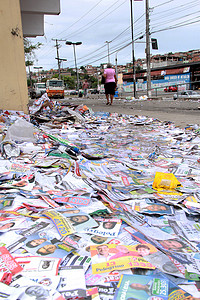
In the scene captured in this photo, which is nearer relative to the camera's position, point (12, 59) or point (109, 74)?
point (12, 59)

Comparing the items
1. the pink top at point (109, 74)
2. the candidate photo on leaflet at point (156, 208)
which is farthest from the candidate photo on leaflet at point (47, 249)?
the pink top at point (109, 74)

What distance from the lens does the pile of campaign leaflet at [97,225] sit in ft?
2.87

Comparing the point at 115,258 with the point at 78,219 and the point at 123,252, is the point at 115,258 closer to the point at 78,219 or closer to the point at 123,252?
the point at 123,252

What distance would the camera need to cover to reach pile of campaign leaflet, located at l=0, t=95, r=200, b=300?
0.88m

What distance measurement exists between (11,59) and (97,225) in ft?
12.5

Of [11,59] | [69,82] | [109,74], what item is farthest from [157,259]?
[69,82]

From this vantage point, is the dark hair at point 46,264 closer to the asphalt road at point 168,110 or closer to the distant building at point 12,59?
the distant building at point 12,59

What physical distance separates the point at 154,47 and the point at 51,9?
12.9 metres

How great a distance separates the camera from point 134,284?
871 millimetres

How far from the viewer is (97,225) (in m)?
1.24

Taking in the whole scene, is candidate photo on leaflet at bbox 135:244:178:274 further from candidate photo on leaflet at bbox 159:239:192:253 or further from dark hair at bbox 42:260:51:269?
dark hair at bbox 42:260:51:269

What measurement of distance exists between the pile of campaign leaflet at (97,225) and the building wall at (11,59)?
1.80 m

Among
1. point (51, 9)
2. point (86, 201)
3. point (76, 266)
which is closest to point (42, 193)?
point (86, 201)

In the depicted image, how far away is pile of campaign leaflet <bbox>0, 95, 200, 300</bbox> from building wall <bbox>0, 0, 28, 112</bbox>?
180 centimetres
